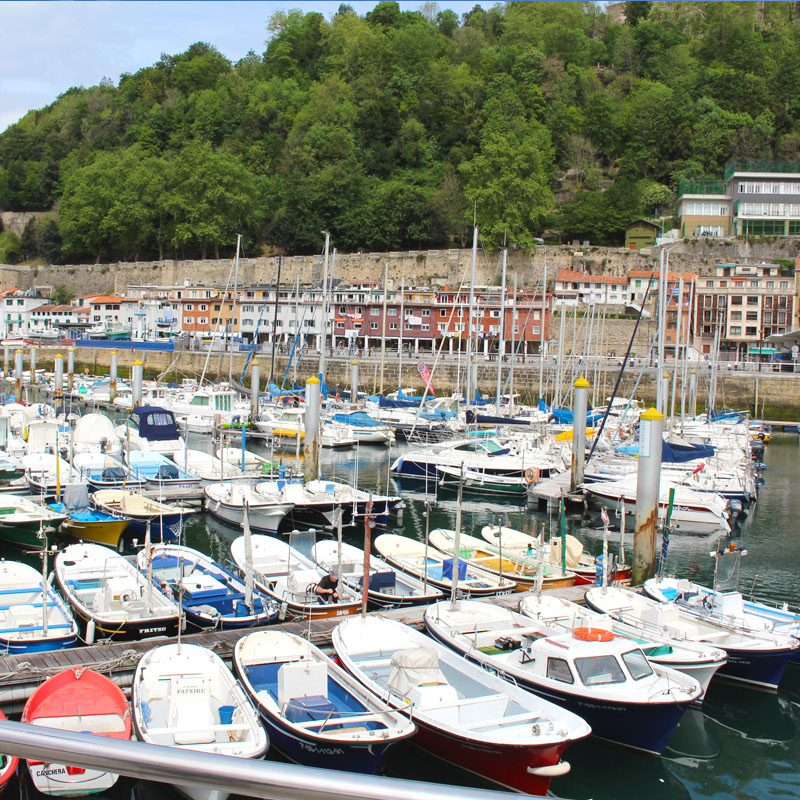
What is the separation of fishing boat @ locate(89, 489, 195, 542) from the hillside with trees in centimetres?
5348

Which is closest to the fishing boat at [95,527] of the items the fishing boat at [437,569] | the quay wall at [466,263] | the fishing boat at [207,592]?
the fishing boat at [207,592]

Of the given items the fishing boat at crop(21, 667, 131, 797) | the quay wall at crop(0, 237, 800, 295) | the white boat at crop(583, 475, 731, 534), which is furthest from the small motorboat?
the quay wall at crop(0, 237, 800, 295)

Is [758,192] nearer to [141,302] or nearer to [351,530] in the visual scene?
[141,302]

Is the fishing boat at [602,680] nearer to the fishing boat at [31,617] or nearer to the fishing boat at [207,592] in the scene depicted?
the fishing boat at [207,592]

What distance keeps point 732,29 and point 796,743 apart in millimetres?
100059

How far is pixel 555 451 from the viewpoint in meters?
32.1

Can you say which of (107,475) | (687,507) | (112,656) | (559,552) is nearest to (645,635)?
(559,552)

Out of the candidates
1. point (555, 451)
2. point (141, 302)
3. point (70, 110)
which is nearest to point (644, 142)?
point (141, 302)

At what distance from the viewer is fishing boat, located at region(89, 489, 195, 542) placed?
2114 cm

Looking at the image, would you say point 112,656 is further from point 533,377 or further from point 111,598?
point 533,377

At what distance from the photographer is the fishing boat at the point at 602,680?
11203 mm

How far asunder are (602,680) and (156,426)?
22.4 metres

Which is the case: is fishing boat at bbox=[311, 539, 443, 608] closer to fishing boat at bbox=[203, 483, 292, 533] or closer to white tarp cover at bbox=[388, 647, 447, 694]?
white tarp cover at bbox=[388, 647, 447, 694]

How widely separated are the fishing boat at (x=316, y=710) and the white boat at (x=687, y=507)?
47.5 ft
